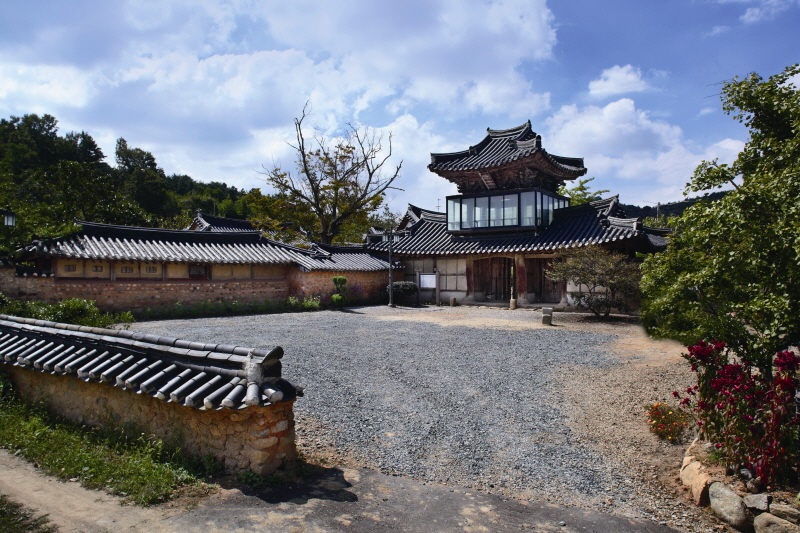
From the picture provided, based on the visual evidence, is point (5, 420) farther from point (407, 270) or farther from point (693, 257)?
point (407, 270)

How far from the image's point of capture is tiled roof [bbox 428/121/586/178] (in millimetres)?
19391

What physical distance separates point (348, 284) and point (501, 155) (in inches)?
358

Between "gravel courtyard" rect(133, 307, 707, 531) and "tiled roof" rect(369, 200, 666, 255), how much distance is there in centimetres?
546

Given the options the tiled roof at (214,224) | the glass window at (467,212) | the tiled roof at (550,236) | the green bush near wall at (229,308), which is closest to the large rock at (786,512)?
the tiled roof at (550,236)

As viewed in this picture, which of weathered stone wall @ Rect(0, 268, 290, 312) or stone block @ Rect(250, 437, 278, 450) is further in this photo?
weathered stone wall @ Rect(0, 268, 290, 312)

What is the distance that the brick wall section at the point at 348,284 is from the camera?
772 inches

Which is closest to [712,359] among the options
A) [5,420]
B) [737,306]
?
[737,306]

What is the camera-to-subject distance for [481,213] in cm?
2098

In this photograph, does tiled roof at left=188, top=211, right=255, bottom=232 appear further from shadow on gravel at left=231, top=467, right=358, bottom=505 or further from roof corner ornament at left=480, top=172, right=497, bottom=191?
shadow on gravel at left=231, top=467, right=358, bottom=505

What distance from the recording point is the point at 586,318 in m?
15.4

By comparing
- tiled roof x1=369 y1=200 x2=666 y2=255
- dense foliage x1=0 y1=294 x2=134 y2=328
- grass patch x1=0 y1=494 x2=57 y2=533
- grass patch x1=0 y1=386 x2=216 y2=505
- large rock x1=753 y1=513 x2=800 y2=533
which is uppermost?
tiled roof x1=369 y1=200 x2=666 y2=255

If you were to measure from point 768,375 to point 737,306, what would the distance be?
0.89m

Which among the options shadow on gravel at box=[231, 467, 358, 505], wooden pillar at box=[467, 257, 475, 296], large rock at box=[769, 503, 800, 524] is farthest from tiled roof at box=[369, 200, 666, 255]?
shadow on gravel at box=[231, 467, 358, 505]

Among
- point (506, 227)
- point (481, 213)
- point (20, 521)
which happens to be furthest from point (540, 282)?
point (20, 521)
